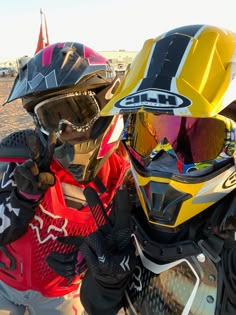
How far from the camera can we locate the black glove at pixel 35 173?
195 cm

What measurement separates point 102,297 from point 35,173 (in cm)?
73

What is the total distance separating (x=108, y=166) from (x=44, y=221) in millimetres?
481

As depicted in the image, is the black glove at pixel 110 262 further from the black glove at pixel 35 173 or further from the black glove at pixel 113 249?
the black glove at pixel 35 173

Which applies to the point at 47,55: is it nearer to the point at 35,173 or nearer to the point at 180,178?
the point at 35,173

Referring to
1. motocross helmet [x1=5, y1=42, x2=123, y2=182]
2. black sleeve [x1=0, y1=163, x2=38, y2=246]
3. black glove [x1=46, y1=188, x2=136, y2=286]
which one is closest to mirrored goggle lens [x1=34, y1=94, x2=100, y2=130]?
motocross helmet [x1=5, y1=42, x2=123, y2=182]

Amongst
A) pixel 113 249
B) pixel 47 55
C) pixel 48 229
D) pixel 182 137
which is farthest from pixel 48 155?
pixel 182 137

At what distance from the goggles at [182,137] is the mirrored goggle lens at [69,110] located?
2.20 feet

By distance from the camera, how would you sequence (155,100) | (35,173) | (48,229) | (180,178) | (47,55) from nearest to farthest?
(155,100) < (180,178) < (35,173) < (48,229) < (47,55)

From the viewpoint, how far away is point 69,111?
84.2 inches

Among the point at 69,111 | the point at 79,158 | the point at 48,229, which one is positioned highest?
the point at 69,111

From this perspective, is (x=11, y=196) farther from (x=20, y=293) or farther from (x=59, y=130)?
(x=20, y=293)

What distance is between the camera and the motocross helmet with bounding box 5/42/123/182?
81.7 inches

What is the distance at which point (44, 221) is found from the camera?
209 centimetres

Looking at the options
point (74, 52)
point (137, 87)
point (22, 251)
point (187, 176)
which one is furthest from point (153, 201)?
point (74, 52)
